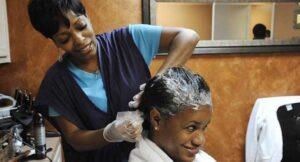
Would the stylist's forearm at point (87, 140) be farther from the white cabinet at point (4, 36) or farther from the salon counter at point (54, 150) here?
the white cabinet at point (4, 36)

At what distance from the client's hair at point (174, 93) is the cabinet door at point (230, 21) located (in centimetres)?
147

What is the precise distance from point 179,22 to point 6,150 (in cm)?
146

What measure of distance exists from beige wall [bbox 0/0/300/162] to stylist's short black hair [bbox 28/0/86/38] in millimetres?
1109

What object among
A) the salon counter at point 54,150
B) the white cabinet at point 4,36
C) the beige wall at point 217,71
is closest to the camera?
the salon counter at point 54,150

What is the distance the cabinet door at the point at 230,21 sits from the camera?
2457 mm

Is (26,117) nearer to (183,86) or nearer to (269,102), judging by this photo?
(183,86)

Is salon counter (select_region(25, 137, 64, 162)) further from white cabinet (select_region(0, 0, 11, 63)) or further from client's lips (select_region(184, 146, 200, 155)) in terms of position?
client's lips (select_region(184, 146, 200, 155))

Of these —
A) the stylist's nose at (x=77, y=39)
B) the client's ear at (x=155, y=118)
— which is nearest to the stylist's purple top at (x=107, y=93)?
the stylist's nose at (x=77, y=39)

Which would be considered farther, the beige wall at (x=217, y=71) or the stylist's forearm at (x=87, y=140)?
the beige wall at (x=217, y=71)

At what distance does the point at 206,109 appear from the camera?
1.04 m

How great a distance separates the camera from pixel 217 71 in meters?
2.50

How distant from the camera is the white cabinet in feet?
7.04

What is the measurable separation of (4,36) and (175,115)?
159cm

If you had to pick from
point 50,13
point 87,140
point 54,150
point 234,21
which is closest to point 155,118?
point 87,140
